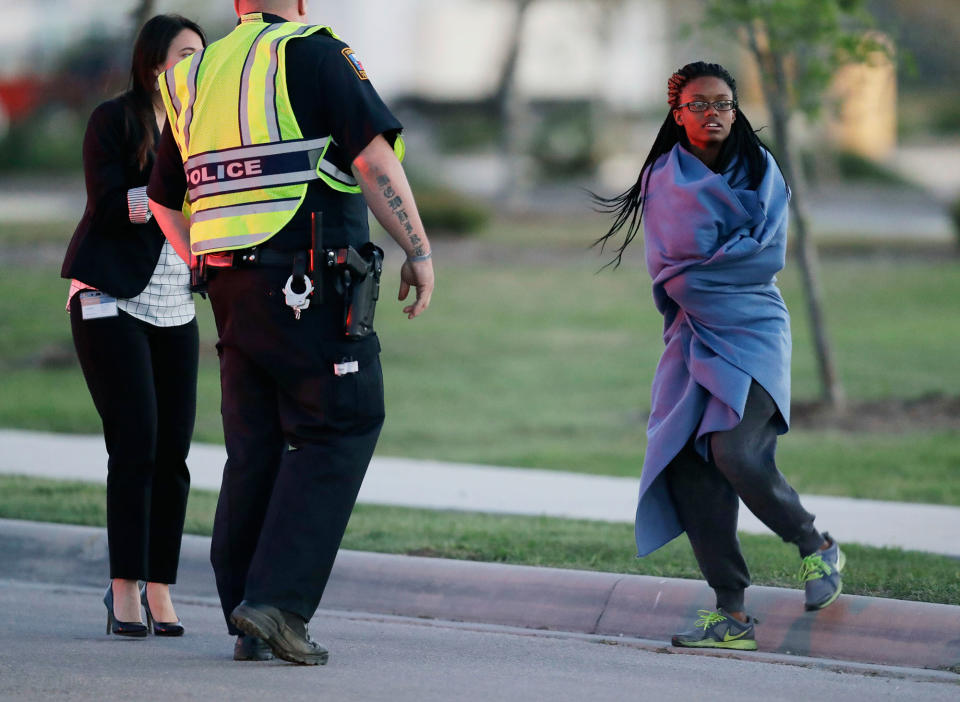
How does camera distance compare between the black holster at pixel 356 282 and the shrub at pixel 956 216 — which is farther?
the shrub at pixel 956 216

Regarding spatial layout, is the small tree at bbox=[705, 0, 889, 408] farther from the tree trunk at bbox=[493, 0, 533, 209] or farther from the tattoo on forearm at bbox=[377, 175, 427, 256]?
the tree trunk at bbox=[493, 0, 533, 209]

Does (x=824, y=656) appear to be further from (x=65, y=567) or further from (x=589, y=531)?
(x=65, y=567)

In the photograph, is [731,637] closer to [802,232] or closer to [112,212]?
[112,212]

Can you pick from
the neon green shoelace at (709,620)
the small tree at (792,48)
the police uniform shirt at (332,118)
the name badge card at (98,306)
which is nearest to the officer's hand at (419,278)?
the police uniform shirt at (332,118)

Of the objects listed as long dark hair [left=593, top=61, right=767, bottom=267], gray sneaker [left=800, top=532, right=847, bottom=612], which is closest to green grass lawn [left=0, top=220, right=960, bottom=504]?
gray sneaker [left=800, top=532, right=847, bottom=612]

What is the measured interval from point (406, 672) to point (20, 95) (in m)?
37.9

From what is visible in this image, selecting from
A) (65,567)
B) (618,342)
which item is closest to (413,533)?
(65,567)

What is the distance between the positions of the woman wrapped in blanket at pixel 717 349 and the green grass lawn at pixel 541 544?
Answer: 0.74 metres

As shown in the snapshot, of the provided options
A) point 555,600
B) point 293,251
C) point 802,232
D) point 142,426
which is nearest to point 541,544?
point 555,600

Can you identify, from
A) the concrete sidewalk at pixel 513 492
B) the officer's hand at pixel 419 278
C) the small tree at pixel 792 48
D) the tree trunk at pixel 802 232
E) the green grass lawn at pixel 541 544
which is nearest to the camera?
the officer's hand at pixel 419 278

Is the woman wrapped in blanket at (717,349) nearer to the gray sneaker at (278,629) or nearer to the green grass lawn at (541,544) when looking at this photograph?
the green grass lawn at (541,544)

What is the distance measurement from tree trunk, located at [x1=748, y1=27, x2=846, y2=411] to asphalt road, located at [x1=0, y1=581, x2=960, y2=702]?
5.86 meters

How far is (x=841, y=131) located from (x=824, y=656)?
1516 inches

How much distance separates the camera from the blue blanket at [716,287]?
5.05m
